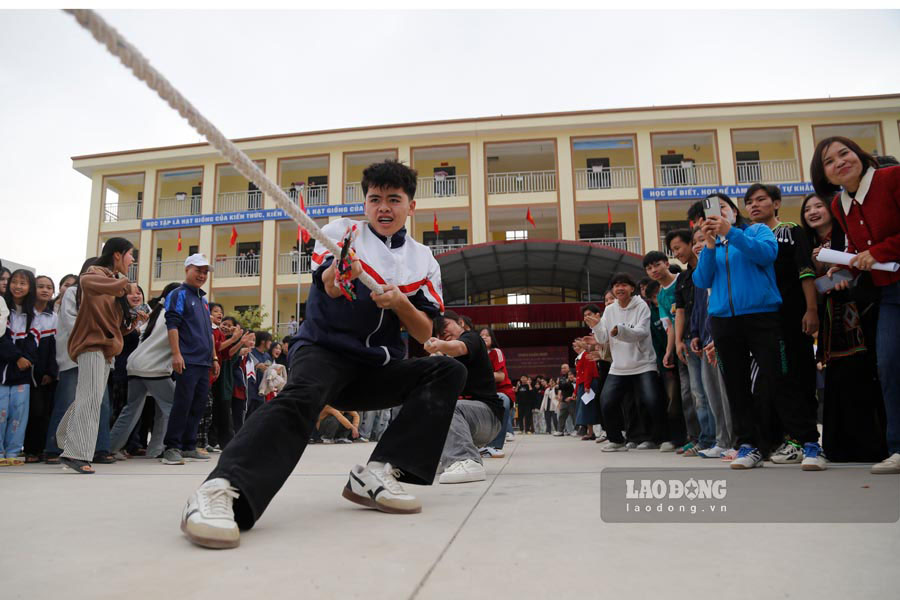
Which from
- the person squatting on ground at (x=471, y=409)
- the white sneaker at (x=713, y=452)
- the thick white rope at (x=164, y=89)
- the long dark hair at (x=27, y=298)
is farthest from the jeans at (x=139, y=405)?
the white sneaker at (x=713, y=452)

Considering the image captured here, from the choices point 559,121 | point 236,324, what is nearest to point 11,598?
point 236,324

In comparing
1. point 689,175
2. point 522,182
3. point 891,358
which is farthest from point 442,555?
point 689,175

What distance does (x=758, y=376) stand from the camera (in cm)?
373

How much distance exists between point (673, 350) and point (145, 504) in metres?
4.42

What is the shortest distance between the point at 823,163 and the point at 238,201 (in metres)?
26.6

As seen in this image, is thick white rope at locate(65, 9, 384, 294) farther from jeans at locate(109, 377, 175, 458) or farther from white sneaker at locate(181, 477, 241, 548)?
jeans at locate(109, 377, 175, 458)

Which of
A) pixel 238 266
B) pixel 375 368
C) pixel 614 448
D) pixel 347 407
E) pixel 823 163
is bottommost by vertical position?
pixel 614 448

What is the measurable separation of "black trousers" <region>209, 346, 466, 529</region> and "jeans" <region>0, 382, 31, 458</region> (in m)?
3.63

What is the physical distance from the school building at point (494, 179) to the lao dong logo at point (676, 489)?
59.9 ft

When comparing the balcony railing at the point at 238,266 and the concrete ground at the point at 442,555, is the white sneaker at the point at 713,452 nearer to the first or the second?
the concrete ground at the point at 442,555

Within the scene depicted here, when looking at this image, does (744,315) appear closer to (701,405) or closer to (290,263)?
(701,405)

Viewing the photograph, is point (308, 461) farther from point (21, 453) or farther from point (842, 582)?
point (842, 582)

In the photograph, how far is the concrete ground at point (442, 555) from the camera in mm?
1275

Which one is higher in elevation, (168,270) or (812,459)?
(168,270)
